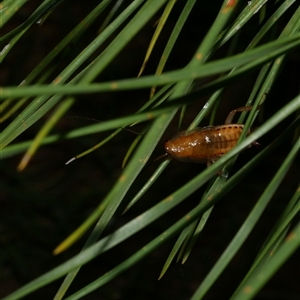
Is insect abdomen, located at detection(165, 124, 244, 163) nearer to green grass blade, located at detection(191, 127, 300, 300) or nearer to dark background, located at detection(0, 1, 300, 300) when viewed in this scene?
green grass blade, located at detection(191, 127, 300, 300)

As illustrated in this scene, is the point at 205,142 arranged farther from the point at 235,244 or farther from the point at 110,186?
the point at 110,186

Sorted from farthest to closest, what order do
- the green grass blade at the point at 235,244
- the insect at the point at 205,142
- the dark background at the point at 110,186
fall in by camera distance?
the dark background at the point at 110,186 < the insect at the point at 205,142 < the green grass blade at the point at 235,244

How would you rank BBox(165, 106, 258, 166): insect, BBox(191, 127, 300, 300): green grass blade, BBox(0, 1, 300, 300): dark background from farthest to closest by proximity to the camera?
BBox(0, 1, 300, 300): dark background
BBox(165, 106, 258, 166): insect
BBox(191, 127, 300, 300): green grass blade

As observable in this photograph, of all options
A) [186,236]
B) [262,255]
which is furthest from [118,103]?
[262,255]

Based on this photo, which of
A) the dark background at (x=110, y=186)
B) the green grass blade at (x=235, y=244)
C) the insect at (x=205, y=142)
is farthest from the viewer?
the dark background at (x=110, y=186)

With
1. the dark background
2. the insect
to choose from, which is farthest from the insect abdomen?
the dark background

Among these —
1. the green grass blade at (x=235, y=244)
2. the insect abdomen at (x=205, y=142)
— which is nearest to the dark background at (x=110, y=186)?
the insect abdomen at (x=205, y=142)

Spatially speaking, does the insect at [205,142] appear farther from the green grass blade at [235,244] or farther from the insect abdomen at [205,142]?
the green grass blade at [235,244]
